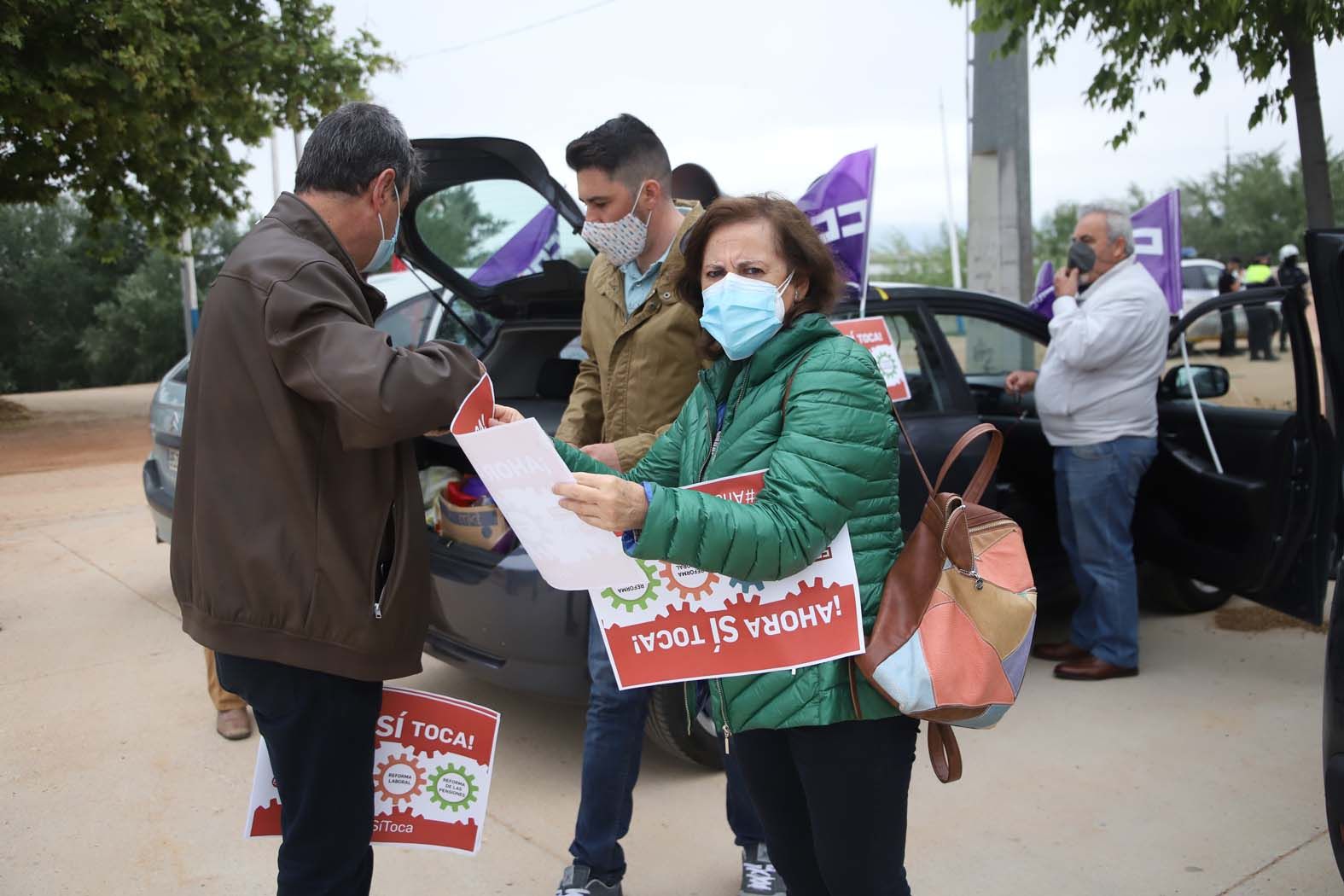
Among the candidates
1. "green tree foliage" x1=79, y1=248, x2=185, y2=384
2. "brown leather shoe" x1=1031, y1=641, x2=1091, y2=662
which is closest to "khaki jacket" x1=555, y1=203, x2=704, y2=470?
"brown leather shoe" x1=1031, y1=641, x2=1091, y2=662

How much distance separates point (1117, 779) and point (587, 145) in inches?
107

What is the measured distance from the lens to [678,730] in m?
3.67

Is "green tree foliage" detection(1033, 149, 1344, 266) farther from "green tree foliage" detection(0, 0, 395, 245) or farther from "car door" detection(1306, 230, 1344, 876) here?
"car door" detection(1306, 230, 1344, 876)

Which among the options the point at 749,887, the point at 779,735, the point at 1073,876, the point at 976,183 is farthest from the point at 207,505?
the point at 976,183

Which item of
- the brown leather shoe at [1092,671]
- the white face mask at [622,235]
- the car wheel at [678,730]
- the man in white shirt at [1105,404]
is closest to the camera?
the white face mask at [622,235]

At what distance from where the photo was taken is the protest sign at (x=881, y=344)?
427cm

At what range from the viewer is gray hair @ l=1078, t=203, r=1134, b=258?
15.0 ft

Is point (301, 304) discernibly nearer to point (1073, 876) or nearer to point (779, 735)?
point (779, 735)

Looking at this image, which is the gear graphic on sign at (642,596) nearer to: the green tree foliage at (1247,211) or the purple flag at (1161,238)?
the purple flag at (1161,238)

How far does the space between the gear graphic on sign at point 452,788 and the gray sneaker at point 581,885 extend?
76 cm

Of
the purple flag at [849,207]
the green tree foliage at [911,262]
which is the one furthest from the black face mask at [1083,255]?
the green tree foliage at [911,262]

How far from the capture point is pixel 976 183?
9531 mm

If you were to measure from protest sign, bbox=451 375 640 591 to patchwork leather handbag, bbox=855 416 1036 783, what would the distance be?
1.53 feet

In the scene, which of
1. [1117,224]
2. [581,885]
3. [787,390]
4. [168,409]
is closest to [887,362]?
[1117,224]
